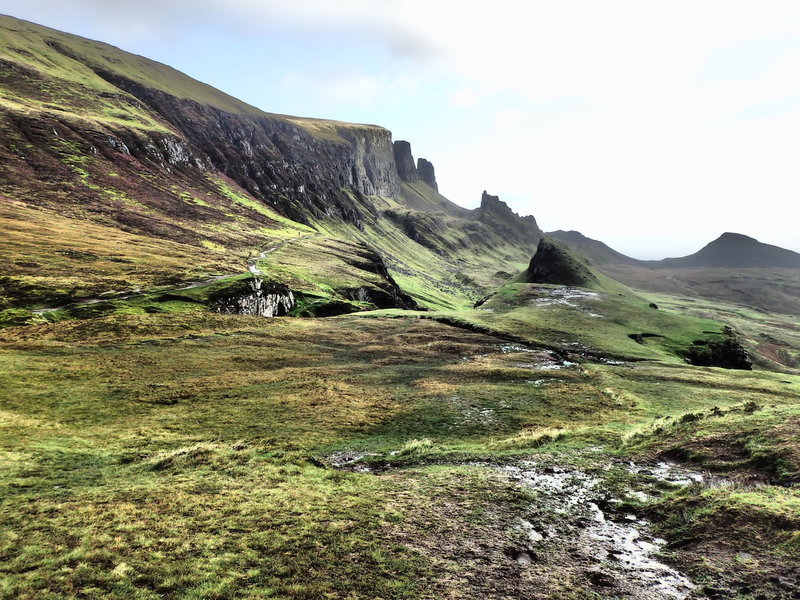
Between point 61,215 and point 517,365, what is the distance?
13231 cm

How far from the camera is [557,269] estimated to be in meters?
173

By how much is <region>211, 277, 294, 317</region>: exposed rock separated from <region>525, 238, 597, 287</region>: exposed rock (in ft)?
414

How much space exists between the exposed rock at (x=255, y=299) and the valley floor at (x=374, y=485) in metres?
31.1

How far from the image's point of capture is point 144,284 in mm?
73500

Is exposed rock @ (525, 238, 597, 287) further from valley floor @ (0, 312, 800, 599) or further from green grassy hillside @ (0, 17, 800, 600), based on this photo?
valley floor @ (0, 312, 800, 599)

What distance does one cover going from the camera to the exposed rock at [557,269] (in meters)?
168

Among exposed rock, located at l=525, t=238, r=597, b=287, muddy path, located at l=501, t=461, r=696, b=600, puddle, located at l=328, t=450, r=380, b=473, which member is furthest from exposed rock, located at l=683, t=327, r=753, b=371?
exposed rock, located at l=525, t=238, r=597, b=287

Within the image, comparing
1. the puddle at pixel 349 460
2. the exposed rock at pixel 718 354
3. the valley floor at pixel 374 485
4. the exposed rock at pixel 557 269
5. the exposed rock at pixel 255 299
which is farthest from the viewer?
the exposed rock at pixel 557 269

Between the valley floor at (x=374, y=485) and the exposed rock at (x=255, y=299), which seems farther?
the exposed rock at (x=255, y=299)

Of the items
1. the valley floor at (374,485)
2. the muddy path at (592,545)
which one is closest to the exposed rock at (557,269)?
the valley floor at (374,485)

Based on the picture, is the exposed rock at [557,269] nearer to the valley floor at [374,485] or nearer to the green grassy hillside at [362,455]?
the green grassy hillside at [362,455]

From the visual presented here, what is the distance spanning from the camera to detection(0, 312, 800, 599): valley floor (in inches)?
553

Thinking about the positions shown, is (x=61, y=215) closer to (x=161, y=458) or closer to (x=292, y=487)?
(x=161, y=458)

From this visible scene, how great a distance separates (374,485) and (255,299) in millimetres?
68950
